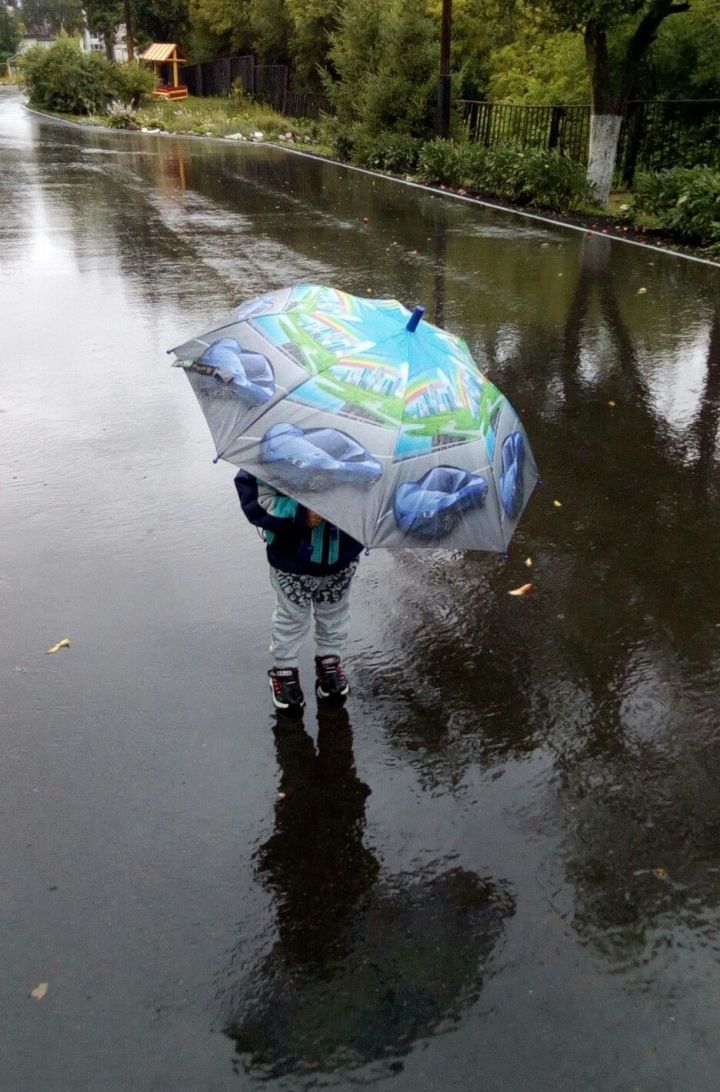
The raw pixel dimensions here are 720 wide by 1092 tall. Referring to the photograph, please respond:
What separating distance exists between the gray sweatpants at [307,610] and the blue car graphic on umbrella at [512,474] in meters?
0.62

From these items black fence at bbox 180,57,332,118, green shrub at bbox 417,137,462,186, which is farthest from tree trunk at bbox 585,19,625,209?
black fence at bbox 180,57,332,118

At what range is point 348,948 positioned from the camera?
2727mm

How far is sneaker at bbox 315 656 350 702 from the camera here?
3719mm

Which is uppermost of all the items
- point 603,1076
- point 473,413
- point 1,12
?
point 1,12

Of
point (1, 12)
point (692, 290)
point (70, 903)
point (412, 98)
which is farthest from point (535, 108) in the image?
point (1, 12)

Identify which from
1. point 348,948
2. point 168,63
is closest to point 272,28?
point 168,63

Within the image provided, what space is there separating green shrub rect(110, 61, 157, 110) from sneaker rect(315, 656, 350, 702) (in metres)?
43.8

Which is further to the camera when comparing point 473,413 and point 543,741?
point 543,741

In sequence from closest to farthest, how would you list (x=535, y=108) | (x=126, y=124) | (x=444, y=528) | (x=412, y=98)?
(x=444, y=528), (x=535, y=108), (x=412, y=98), (x=126, y=124)

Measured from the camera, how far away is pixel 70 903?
2832 millimetres

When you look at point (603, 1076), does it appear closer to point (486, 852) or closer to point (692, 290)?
point (486, 852)

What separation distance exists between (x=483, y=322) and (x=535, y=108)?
12.3 meters

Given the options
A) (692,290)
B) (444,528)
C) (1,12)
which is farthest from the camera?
(1,12)

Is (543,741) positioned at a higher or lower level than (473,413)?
lower
